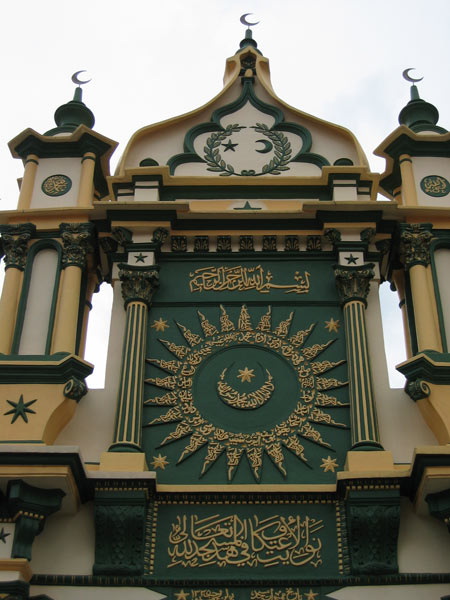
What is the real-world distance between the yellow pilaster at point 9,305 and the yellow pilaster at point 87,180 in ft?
3.99

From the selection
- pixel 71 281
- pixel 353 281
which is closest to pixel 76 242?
pixel 71 281

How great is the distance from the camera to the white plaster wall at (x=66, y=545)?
392 inches

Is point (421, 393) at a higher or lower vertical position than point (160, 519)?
higher

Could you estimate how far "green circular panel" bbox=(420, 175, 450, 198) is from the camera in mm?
12812

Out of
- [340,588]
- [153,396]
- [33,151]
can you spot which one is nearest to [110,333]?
[153,396]

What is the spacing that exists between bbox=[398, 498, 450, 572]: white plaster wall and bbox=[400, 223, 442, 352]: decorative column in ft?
6.19

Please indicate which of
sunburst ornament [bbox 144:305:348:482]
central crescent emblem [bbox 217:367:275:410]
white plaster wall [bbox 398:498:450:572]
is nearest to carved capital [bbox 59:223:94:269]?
sunburst ornament [bbox 144:305:348:482]

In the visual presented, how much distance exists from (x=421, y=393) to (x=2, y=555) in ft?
14.4

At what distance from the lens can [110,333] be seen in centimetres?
1177

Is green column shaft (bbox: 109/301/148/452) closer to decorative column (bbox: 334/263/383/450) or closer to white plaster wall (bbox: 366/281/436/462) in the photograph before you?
decorative column (bbox: 334/263/383/450)

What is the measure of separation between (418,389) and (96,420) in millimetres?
3334

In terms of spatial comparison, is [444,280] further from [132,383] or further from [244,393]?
[132,383]

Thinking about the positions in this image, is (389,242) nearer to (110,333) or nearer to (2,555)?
(110,333)

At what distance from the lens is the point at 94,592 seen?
9781 millimetres
